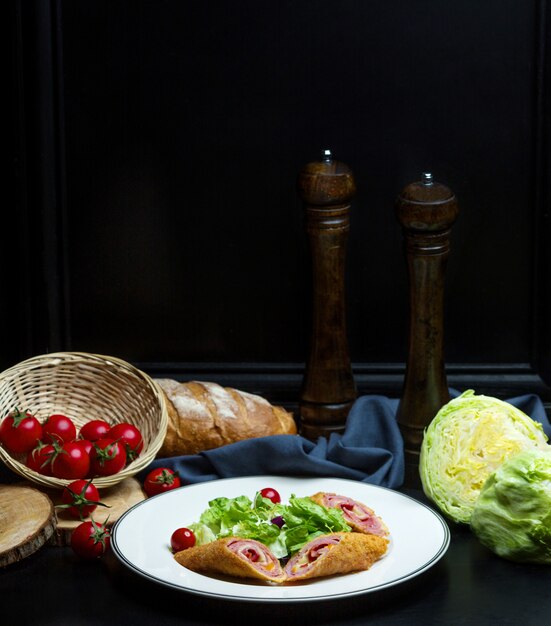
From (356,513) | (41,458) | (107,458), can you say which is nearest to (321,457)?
(356,513)

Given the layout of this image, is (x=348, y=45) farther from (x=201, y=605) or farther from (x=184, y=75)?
(x=201, y=605)

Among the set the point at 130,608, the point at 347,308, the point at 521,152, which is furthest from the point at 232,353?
the point at 130,608

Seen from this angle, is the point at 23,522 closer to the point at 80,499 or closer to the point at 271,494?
the point at 80,499

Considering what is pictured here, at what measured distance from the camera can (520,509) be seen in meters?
1.68

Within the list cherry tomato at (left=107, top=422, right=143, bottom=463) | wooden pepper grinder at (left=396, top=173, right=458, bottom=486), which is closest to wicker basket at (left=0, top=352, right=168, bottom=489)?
cherry tomato at (left=107, top=422, right=143, bottom=463)

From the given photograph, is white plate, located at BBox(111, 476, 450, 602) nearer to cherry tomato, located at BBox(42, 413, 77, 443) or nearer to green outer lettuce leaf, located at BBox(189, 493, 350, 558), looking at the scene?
green outer lettuce leaf, located at BBox(189, 493, 350, 558)

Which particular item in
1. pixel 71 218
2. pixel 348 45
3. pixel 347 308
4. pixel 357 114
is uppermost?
pixel 348 45

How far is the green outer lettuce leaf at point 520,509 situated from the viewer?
1664mm

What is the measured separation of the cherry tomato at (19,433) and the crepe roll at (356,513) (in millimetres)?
529

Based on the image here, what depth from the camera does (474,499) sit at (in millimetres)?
1833

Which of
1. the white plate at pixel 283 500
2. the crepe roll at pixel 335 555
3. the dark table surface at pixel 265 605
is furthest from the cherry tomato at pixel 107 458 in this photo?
the crepe roll at pixel 335 555

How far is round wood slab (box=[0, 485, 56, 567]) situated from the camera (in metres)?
1.68

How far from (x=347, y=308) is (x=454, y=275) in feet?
0.83

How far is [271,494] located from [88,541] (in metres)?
0.34
